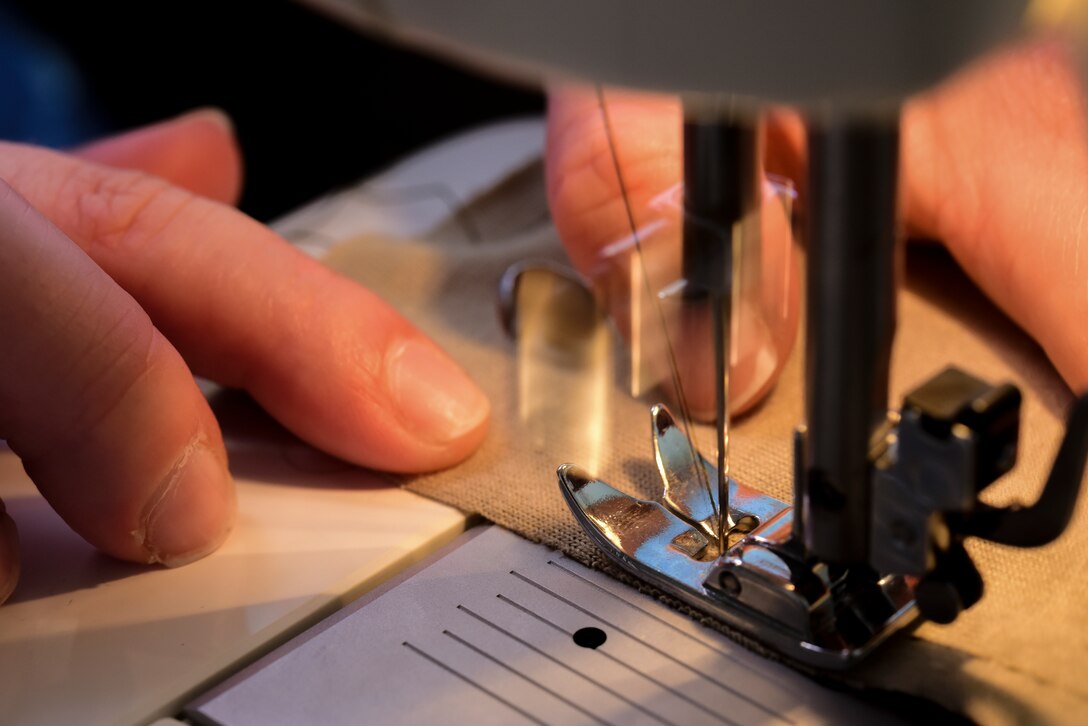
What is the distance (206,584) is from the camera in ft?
2.00

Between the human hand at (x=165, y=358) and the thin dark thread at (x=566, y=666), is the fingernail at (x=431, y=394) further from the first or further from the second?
the thin dark thread at (x=566, y=666)

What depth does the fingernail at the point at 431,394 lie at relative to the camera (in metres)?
0.67

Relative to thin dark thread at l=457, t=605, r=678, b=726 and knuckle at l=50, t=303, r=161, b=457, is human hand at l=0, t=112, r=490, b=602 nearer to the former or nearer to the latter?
knuckle at l=50, t=303, r=161, b=457

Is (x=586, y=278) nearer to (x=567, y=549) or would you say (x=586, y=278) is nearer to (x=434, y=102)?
(x=567, y=549)

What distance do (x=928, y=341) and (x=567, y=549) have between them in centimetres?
29

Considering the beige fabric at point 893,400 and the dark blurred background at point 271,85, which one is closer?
the beige fabric at point 893,400

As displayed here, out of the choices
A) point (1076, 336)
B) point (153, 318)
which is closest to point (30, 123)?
point (153, 318)

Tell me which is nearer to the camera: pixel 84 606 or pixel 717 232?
pixel 717 232

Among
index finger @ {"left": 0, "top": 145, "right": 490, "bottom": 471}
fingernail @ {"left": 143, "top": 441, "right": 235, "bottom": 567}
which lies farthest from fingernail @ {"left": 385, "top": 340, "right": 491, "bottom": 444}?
fingernail @ {"left": 143, "top": 441, "right": 235, "bottom": 567}

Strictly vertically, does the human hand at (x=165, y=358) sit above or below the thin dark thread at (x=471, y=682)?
above

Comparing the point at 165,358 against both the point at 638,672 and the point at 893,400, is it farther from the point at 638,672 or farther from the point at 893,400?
the point at 893,400

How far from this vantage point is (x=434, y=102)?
64.8 inches

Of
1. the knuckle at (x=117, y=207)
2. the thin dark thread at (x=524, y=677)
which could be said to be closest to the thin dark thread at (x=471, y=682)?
the thin dark thread at (x=524, y=677)

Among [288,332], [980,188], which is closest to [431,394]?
[288,332]
